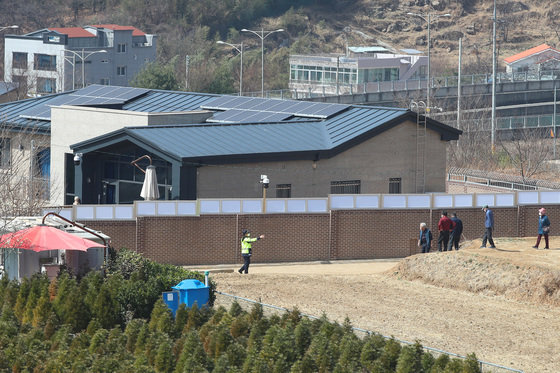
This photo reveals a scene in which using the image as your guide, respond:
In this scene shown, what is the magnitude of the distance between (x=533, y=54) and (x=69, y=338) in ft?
366

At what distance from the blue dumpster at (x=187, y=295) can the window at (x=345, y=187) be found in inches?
776

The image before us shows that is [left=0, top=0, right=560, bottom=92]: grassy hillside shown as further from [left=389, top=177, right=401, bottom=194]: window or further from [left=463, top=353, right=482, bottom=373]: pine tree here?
[left=463, top=353, right=482, bottom=373]: pine tree

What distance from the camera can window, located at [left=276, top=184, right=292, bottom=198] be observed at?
1872 inches

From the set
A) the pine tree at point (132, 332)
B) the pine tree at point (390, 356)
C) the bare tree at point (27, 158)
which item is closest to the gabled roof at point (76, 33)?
the bare tree at point (27, 158)

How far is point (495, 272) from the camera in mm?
36719

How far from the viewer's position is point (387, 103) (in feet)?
310

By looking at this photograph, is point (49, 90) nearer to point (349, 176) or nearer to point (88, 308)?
point (349, 176)

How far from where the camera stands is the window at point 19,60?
11656 centimetres

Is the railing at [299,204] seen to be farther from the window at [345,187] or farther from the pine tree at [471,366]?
the pine tree at [471,366]

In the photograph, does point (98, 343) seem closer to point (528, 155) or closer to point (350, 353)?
point (350, 353)

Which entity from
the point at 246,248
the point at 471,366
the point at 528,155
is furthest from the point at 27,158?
the point at 471,366

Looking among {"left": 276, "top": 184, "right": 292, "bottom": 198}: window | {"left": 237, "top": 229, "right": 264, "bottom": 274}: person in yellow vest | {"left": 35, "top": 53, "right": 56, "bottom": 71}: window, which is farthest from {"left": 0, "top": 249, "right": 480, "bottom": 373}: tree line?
{"left": 35, "top": 53, "right": 56, "bottom": 71}: window

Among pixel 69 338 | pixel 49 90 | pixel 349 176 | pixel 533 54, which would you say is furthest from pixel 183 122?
pixel 533 54

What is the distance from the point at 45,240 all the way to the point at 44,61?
3405 inches
